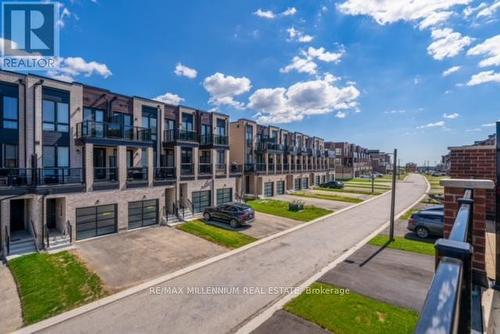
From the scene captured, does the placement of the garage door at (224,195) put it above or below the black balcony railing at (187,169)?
below

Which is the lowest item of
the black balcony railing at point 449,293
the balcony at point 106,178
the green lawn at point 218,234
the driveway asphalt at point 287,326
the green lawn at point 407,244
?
the driveway asphalt at point 287,326

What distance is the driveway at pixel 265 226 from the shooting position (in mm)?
17173

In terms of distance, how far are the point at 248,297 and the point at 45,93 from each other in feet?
55.1

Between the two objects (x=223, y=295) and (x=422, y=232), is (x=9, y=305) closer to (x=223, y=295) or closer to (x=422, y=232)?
(x=223, y=295)

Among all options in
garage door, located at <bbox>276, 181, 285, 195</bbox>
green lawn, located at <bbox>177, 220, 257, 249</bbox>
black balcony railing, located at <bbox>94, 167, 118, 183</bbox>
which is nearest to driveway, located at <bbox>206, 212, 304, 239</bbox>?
green lawn, located at <bbox>177, 220, 257, 249</bbox>

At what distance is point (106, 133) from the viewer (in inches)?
677

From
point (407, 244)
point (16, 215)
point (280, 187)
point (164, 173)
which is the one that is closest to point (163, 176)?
point (164, 173)

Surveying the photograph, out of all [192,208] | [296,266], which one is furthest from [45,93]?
[296,266]

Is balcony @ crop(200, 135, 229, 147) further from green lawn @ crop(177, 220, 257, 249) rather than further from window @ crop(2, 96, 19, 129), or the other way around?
window @ crop(2, 96, 19, 129)

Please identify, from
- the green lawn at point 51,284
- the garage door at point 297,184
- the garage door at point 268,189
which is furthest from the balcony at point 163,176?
the garage door at point 297,184

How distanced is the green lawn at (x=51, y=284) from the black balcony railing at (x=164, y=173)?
8.57 meters

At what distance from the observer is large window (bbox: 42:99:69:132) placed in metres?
15.5

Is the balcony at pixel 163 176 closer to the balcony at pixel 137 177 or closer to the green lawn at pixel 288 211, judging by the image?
the balcony at pixel 137 177

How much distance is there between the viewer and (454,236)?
2.03m
